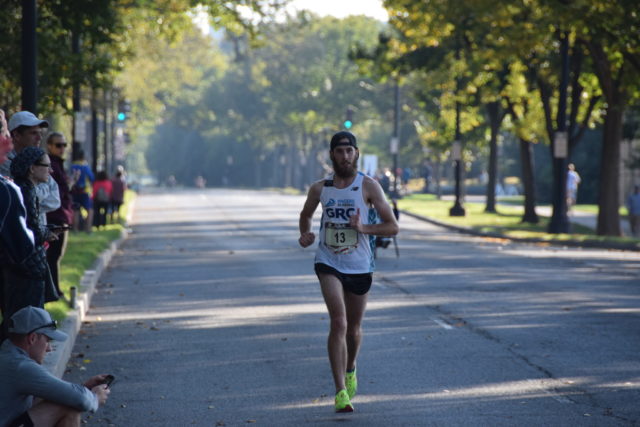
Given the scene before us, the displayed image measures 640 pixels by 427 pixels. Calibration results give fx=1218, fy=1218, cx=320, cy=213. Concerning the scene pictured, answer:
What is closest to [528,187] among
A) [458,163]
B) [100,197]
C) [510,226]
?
[458,163]

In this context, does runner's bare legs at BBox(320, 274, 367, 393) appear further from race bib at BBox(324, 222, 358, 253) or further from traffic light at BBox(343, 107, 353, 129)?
traffic light at BBox(343, 107, 353, 129)

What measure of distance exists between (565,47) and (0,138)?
24.7m

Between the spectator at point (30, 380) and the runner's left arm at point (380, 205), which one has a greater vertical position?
the runner's left arm at point (380, 205)

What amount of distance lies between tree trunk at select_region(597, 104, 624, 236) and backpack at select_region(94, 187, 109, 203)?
12.7m

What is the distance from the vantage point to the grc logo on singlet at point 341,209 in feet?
27.2

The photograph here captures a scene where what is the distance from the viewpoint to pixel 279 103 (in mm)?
90312

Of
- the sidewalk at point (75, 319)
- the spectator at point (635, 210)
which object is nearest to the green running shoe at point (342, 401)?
the sidewalk at point (75, 319)

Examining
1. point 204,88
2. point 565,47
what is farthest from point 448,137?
point 204,88

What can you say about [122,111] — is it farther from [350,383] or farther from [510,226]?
[350,383]

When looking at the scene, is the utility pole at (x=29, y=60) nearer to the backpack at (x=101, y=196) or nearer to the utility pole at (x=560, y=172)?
the backpack at (x=101, y=196)

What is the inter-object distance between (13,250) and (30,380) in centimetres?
148

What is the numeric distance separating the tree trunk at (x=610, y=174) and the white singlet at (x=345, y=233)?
76.8ft

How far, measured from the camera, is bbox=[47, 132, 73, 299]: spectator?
1212 cm

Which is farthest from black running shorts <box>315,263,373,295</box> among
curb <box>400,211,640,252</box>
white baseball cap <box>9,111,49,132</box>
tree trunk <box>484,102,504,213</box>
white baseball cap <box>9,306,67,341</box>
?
tree trunk <box>484,102,504,213</box>
